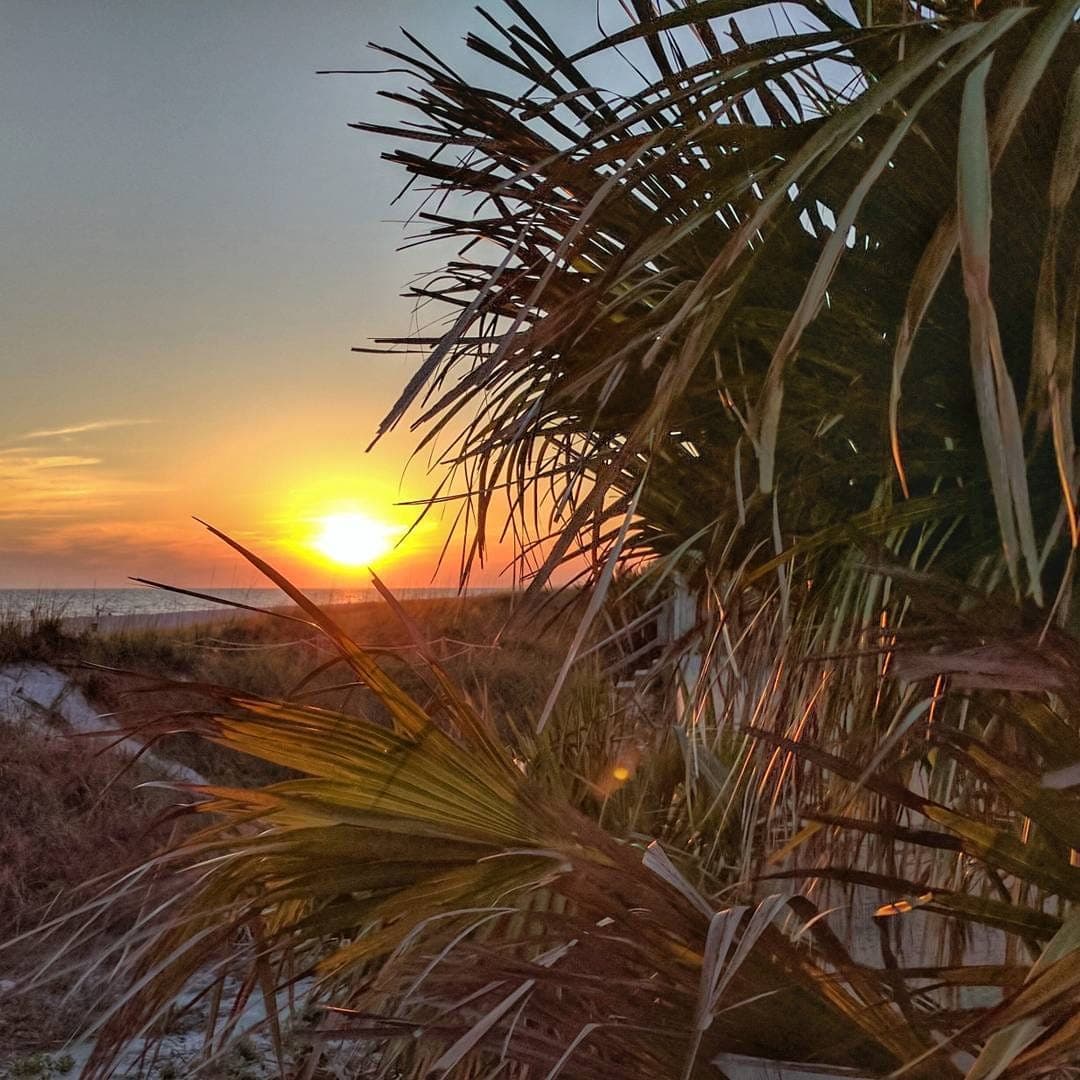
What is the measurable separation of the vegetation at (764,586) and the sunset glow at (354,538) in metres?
0.14

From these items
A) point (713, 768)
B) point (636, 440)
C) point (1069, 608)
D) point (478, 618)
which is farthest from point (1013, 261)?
point (478, 618)

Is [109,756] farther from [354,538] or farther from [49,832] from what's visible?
[354,538]

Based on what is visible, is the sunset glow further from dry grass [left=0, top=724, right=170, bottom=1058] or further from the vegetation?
dry grass [left=0, top=724, right=170, bottom=1058]

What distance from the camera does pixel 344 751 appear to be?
1.51m

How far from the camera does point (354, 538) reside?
2385 millimetres

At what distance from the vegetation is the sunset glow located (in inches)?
5.6

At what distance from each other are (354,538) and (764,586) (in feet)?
2.79

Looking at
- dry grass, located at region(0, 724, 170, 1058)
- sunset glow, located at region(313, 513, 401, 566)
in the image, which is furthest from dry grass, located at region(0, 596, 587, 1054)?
sunset glow, located at region(313, 513, 401, 566)

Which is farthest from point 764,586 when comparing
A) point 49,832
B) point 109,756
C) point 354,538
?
point 109,756

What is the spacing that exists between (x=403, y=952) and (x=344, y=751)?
0.86 feet

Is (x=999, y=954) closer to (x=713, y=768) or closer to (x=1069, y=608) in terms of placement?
(x=713, y=768)

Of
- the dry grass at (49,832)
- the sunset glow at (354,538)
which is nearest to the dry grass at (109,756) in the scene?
the dry grass at (49,832)

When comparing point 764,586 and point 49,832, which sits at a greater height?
point 764,586

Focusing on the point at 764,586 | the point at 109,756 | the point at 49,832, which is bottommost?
the point at 49,832
